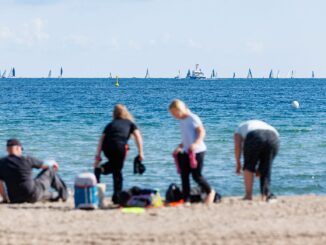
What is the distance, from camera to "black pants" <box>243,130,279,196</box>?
37.4ft

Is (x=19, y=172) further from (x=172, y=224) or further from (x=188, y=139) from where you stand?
(x=172, y=224)

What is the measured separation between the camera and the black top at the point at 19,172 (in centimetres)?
1155

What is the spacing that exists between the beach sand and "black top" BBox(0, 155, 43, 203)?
250 mm

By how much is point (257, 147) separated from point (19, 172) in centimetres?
332

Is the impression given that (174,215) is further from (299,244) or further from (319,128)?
(319,128)

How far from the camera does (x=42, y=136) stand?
27219 mm

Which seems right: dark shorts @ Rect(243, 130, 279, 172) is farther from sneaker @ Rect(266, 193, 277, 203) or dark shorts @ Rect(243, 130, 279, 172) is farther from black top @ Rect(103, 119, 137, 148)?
black top @ Rect(103, 119, 137, 148)

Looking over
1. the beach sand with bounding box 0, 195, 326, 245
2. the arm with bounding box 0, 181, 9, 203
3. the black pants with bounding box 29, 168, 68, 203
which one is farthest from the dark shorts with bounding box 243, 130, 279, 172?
the arm with bounding box 0, 181, 9, 203

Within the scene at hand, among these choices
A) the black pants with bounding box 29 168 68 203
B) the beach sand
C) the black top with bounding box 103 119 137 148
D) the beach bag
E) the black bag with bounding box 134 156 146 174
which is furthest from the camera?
the black pants with bounding box 29 168 68 203

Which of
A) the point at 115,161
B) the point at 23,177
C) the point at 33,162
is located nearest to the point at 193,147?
the point at 115,161

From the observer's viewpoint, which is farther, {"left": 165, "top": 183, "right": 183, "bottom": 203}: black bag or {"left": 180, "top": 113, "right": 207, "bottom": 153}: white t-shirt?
{"left": 165, "top": 183, "right": 183, "bottom": 203}: black bag

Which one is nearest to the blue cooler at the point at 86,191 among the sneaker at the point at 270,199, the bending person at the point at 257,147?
the bending person at the point at 257,147

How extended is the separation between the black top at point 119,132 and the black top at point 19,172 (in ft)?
3.38

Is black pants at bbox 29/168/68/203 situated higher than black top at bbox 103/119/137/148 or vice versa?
black top at bbox 103/119/137/148
